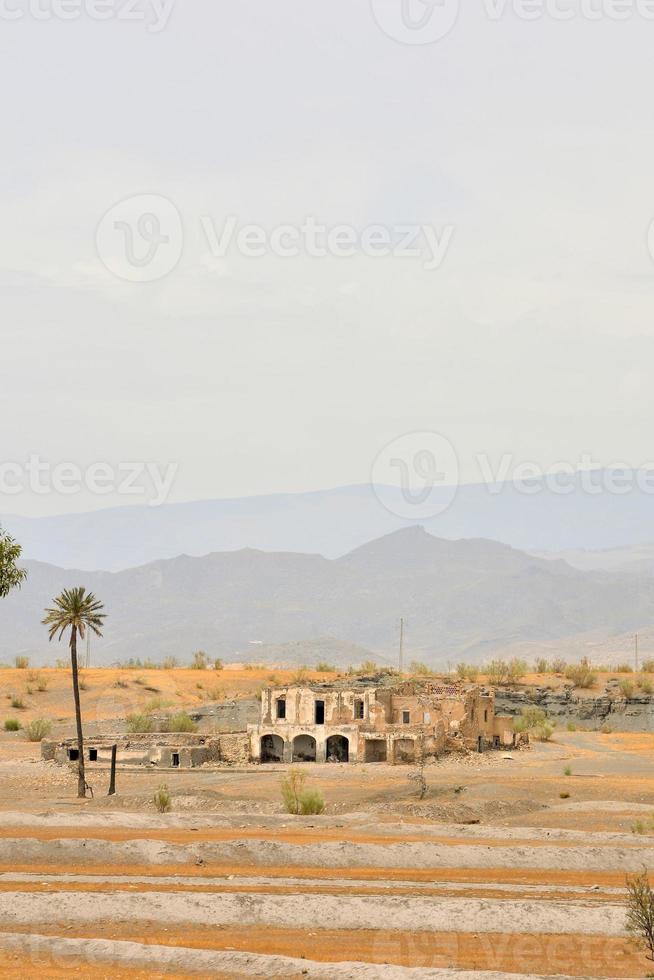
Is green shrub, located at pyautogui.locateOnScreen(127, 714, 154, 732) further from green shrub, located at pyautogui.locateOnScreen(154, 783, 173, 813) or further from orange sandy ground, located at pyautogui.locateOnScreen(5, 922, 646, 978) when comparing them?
orange sandy ground, located at pyautogui.locateOnScreen(5, 922, 646, 978)

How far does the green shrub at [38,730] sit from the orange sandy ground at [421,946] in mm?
49675

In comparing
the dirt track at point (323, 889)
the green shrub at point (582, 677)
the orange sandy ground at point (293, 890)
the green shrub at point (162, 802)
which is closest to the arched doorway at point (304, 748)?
the dirt track at point (323, 889)

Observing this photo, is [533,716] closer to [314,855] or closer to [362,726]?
[362,726]

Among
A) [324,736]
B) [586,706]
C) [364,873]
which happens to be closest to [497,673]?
[586,706]

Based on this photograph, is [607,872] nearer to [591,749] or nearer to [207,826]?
[207,826]

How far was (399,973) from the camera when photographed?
74.9ft

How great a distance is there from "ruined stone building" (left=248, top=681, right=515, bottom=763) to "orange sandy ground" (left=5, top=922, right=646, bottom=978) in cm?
3564

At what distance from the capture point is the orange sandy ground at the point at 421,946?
24.4 meters

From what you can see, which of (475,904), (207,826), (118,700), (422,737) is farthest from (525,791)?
(118,700)

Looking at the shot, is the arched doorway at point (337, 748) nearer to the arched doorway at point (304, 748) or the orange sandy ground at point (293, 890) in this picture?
the arched doorway at point (304, 748)

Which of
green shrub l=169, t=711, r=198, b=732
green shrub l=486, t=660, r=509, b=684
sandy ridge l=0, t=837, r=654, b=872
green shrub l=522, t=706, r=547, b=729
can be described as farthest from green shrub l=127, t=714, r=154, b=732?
sandy ridge l=0, t=837, r=654, b=872

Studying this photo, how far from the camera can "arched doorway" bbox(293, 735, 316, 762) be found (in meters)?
64.2

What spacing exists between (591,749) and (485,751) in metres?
8.80

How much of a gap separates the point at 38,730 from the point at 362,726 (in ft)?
68.1
